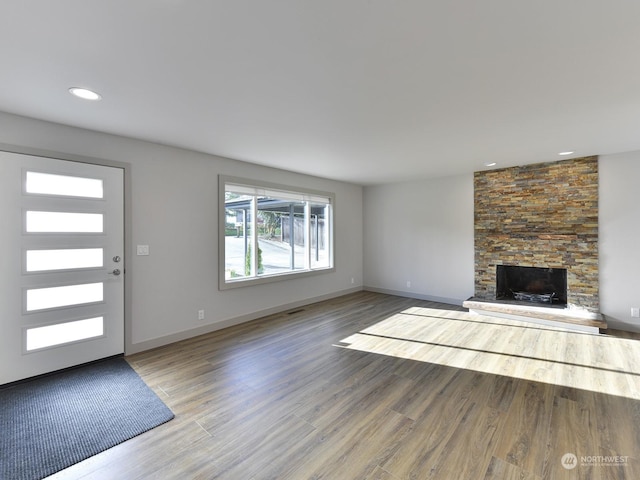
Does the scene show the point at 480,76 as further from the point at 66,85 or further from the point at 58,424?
the point at 58,424

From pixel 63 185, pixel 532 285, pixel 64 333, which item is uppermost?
pixel 63 185

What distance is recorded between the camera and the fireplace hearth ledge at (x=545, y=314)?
398 centimetres

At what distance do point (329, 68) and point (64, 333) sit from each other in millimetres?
3560

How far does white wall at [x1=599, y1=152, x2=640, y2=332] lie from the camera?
4.04 m

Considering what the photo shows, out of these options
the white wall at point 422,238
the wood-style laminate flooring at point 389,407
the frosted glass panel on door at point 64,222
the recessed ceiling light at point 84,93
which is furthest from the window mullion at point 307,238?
the recessed ceiling light at point 84,93

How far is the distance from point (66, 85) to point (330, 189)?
14.6ft

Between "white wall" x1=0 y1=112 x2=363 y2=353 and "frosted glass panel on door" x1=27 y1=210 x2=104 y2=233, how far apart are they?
14.3 inches

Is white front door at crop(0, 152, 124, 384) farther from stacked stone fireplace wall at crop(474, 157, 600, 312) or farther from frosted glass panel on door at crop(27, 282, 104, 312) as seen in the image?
stacked stone fireplace wall at crop(474, 157, 600, 312)

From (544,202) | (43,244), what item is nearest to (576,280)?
(544,202)

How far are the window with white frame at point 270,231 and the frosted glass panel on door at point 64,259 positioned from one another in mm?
1496

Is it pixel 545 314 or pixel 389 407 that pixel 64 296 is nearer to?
pixel 389 407
